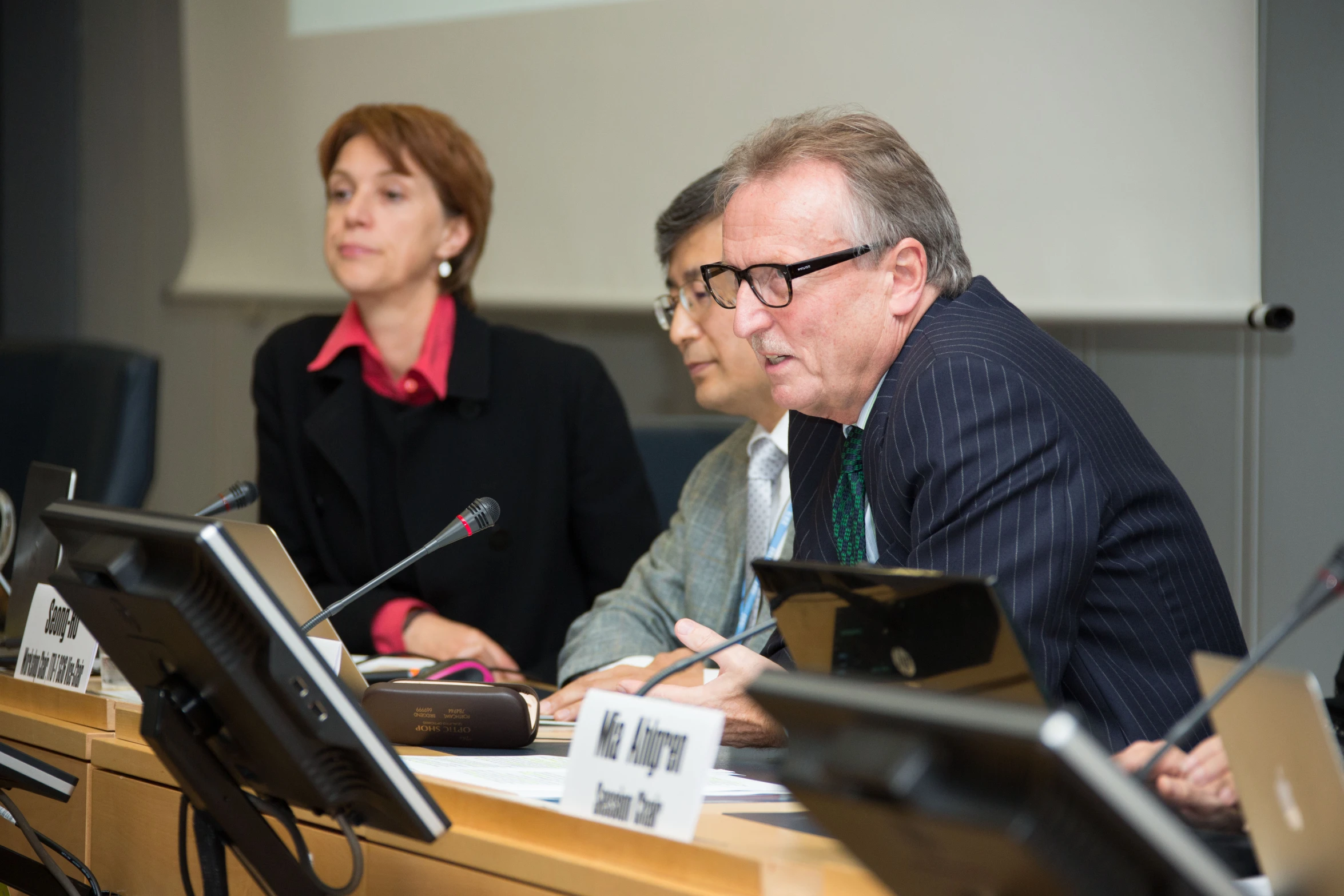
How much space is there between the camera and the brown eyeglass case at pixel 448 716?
1278 mm

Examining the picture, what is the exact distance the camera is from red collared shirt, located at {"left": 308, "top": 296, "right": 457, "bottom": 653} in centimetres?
238

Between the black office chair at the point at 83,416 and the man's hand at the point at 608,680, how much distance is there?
45.7 inches

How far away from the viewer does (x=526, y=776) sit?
112 cm

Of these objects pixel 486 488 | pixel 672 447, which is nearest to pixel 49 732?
pixel 486 488

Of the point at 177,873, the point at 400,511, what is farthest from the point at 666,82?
the point at 177,873

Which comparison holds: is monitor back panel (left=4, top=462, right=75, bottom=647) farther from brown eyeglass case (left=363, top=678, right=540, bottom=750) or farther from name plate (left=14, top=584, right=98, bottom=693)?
brown eyeglass case (left=363, top=678, right=540, bottom=750)

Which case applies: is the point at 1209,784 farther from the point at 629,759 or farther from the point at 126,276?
the point at 126,276

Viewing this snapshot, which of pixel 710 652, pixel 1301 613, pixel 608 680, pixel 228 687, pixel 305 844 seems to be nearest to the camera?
pixel 1301 613

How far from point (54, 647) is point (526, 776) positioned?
0.71 m

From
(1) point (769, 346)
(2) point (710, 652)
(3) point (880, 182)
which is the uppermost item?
(3) point (880, 182)

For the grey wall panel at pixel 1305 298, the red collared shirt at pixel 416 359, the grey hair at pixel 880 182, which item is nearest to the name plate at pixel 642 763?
the grey hair at pixel 880 182

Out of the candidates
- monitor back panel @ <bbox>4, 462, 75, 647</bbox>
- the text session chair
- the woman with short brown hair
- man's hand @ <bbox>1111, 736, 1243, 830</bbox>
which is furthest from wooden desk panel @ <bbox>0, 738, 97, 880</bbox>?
the text session chair

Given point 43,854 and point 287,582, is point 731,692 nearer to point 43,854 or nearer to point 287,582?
point 287,582

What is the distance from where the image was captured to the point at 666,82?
2.74m
